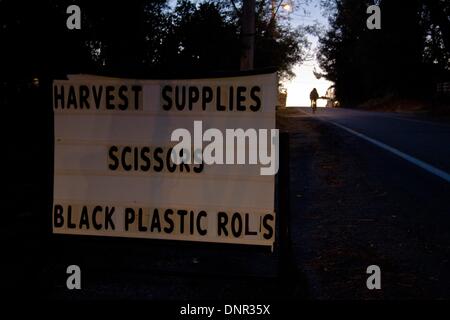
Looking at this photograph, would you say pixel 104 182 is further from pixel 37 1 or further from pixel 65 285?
pixel 37 1

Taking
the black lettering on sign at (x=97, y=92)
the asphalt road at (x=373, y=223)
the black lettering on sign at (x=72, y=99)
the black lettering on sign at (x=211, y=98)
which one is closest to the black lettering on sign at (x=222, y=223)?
the black lettering on sign at (x=211, y=98)

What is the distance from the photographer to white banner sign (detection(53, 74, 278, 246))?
3.56 metres

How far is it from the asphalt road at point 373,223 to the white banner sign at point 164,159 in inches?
38.1

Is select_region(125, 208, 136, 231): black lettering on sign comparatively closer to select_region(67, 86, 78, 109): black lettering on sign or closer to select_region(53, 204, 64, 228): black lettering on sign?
select_region(53, 204, 64, 228): black lettering on sign

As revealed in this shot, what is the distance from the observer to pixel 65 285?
13.5 ft

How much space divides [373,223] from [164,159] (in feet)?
10.7

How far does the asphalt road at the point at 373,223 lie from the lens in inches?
165

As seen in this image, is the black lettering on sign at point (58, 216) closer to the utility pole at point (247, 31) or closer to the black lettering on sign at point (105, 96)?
the black lettering on sign at point (105, 96)

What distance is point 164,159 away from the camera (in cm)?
368

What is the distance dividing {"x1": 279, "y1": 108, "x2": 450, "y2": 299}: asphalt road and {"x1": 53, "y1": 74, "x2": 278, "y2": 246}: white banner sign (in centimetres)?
97

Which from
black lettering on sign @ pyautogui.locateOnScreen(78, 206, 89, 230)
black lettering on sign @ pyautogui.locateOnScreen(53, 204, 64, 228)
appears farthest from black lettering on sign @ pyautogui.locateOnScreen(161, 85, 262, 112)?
black lettering on sign @ pyautogui.locateOnScreen(53, 204, 64, 228)
